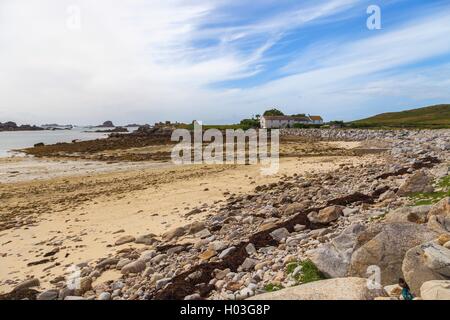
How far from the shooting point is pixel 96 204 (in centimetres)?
1808

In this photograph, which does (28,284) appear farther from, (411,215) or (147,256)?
(411,215)

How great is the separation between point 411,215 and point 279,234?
3185mm

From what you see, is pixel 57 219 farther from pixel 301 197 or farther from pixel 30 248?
pixel 301 197

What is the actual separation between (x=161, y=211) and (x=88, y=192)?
349 inches

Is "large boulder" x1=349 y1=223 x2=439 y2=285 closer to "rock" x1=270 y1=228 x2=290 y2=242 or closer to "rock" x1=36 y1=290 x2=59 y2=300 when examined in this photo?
"rock" x1=270 y1=228 x2=290 y2=242

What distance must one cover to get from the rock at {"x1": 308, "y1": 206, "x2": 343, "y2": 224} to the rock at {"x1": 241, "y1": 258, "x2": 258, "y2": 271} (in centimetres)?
303

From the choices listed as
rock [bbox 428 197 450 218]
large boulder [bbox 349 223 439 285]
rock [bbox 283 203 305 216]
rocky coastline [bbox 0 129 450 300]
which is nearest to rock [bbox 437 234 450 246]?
rocky coastline [bbox 0 129 450 300]

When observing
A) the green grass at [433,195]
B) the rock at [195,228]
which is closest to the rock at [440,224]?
the green grass at [433,195]

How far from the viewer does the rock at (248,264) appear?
23.9 feet

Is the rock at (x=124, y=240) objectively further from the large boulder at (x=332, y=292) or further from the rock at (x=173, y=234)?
the large boulder at (x=332, y=292)

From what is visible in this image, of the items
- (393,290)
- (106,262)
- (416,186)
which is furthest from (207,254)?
(416,186)
